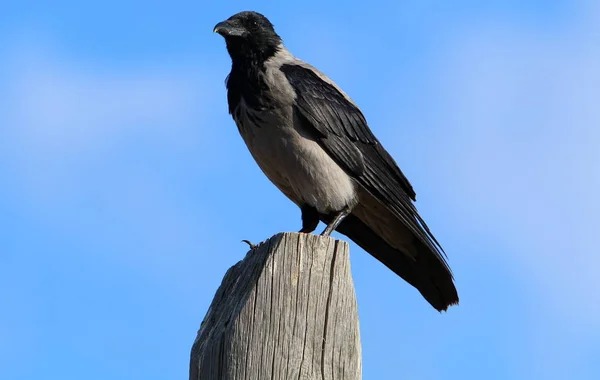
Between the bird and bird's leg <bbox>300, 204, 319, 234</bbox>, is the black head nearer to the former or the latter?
the bird

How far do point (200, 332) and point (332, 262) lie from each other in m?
0.56

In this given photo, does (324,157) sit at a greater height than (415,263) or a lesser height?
greater

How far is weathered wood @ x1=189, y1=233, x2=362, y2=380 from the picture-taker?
Answer: 112 inches

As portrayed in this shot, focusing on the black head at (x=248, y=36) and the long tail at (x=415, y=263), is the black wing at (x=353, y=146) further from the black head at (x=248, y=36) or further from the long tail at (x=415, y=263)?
the black head at (x=248, y=36)

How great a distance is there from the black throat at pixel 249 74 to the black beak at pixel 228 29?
7 cm

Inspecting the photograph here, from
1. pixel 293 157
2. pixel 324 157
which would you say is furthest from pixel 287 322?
Result: pixel 324 157

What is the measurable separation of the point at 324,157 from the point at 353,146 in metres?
0.34

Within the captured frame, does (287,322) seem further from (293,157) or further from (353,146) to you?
(353,146)

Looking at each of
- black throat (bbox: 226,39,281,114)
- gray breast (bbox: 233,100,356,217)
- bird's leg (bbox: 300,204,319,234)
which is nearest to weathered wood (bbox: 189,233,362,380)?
gray breast (bbox: 233,100,356,217)

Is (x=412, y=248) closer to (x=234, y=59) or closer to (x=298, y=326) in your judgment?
(x=234, y=59)

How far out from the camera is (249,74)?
19.8 ft

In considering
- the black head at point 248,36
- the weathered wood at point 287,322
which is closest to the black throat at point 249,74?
the black head at point 248,36

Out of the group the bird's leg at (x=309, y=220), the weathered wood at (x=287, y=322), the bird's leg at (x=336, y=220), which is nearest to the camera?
the weathered wood at (x=287, y=322)

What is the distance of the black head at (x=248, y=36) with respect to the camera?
6.26 metres
